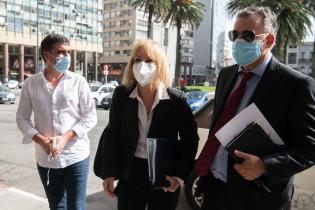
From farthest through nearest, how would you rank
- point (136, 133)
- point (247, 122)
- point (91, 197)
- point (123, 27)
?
1. point (123, 27)
2. point (91, 197)
3. point (136, 133)
4. point (247, 122)

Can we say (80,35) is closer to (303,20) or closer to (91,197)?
(303,20)

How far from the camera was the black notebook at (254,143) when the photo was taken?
6.28 ft

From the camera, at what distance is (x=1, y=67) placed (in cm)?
7594

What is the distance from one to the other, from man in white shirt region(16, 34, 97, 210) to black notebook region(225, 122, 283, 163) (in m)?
1.45

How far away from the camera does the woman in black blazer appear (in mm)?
2506

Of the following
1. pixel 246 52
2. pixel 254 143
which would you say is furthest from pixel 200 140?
pixel 254 143

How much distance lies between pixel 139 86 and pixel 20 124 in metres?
1.11

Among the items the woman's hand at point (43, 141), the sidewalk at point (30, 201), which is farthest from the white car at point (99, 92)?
the woman's hand at point (43, 141)

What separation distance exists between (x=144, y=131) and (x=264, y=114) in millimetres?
846

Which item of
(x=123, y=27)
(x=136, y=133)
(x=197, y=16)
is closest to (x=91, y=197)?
(x=136, y=133)

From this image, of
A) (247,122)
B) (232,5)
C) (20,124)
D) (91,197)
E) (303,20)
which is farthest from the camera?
(232,5)

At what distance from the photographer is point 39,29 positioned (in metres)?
70.9

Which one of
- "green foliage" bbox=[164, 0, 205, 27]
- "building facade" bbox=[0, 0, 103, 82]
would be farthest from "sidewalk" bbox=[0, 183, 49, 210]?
"building facade" bbox=[0, 0, 103, 82]

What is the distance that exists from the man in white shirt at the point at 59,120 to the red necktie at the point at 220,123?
1144 mm
